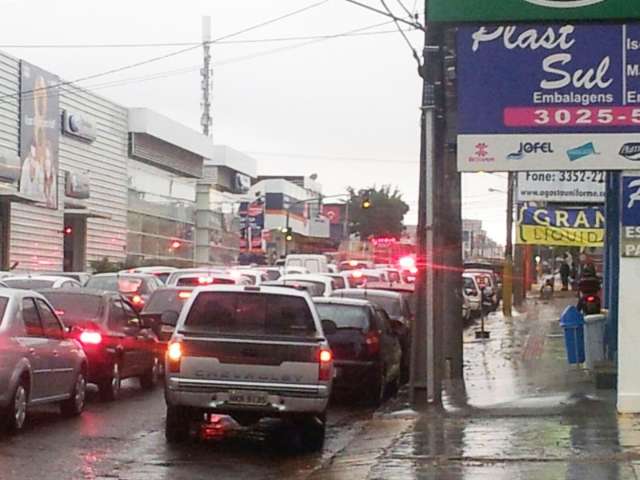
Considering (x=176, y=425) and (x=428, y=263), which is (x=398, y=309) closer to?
(x=428, y=263)

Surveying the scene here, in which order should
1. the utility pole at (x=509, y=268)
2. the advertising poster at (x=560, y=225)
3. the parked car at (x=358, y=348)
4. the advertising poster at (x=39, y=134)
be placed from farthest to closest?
the advertising poster at (x=39, y=134) < the utility pole at (x=509, y=268) < the advertising poster at (x=560, y=225) < the parked car at (x=358, y=348)

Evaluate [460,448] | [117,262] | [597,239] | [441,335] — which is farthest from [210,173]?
[460,448]

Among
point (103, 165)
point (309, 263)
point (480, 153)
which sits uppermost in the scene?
point (103, 165)

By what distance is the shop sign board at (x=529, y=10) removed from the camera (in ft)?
47.4

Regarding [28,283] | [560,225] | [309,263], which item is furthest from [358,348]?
[309,263]

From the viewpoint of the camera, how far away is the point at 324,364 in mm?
13375

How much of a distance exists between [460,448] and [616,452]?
157 centimetres

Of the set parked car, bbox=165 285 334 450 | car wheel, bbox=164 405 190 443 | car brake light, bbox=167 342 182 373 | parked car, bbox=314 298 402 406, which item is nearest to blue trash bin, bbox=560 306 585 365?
parked car, bbox=314 298 402 406

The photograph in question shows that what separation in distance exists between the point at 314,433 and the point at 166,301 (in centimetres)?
965

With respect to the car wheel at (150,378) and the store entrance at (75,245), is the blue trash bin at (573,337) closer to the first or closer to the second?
the car wheel at (150,378)

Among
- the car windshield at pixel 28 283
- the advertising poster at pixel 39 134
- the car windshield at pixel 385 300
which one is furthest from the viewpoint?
the advertising poster at pixel 39 134

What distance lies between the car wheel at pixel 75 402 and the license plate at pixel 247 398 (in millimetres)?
3098

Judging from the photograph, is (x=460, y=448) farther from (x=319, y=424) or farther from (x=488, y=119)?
(x=488, y=119)

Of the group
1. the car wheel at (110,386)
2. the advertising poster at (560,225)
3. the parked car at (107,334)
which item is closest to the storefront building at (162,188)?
the advertising poster at (560,225)
